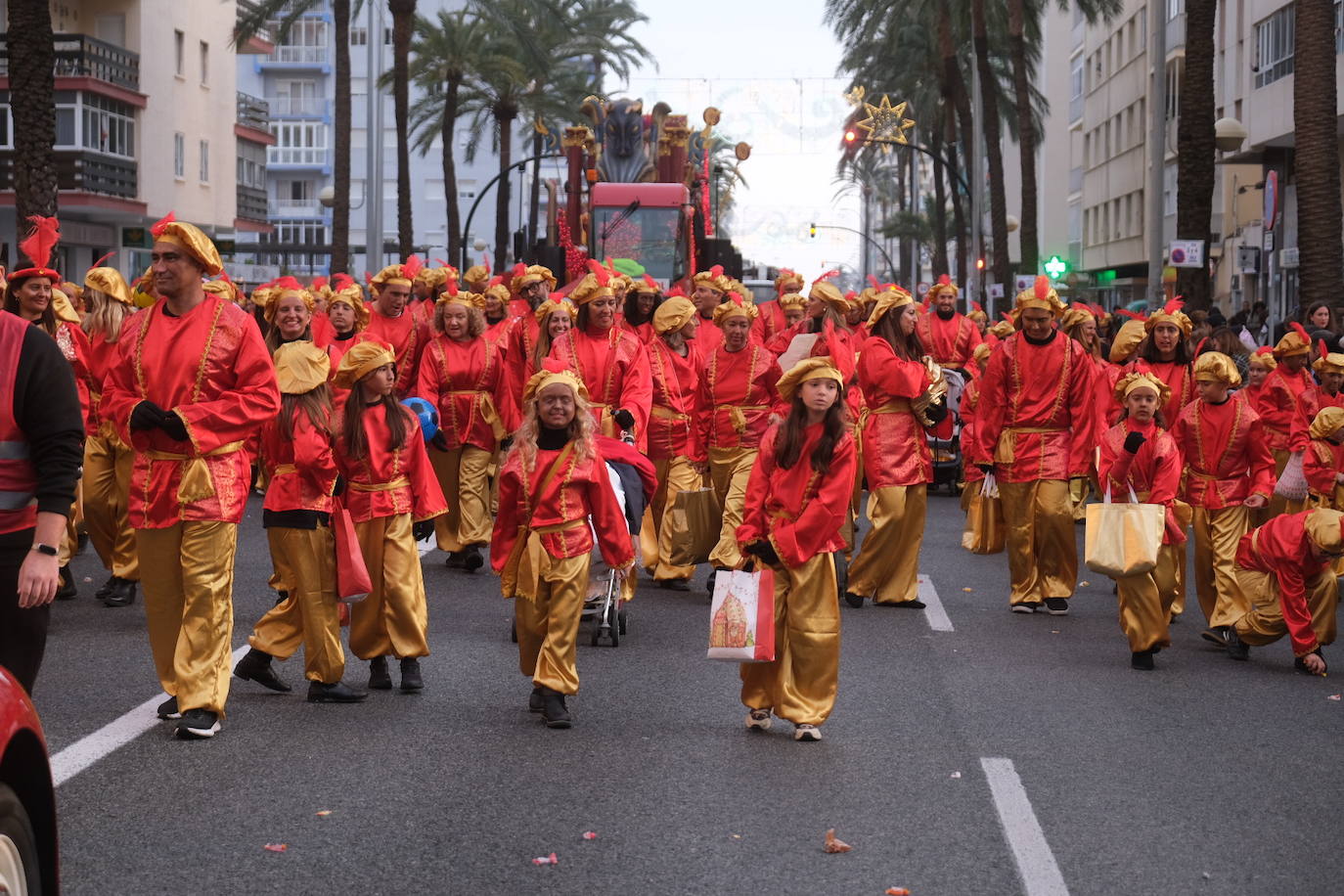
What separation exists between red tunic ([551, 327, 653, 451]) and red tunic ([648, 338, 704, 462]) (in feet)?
3.29

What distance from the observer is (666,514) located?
12.8m

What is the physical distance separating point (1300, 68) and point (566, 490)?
49.2 feet

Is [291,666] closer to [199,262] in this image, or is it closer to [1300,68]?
[199,262]

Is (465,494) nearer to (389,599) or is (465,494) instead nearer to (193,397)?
(389,599)

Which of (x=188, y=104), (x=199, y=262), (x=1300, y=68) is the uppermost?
(x=188, y=104)

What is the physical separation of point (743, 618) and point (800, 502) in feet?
1.82

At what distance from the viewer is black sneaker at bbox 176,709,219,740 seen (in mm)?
7645

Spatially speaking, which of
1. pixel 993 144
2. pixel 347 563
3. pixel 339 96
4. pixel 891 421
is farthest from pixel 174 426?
pixel 993 144

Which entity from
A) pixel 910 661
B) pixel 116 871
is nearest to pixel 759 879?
pixel 116 871

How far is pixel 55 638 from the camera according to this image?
1019cm

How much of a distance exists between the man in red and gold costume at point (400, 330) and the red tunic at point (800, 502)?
629 cm

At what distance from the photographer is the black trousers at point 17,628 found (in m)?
5.57

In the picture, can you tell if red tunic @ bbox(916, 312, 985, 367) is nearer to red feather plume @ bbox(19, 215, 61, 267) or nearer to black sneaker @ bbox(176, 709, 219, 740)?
red feather plume @ bbox(19, 215, 61, 267)

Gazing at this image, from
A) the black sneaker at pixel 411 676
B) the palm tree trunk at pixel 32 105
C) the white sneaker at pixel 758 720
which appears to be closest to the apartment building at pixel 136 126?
the palm tree trunk at pixel 32 105
